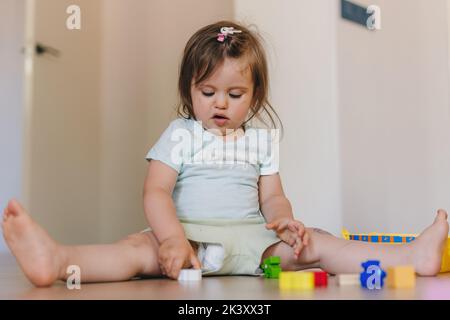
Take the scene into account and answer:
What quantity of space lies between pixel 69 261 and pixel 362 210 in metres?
1.06

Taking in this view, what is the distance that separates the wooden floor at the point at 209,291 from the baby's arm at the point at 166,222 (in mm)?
36

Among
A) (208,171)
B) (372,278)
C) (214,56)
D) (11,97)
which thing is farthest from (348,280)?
(11,97)

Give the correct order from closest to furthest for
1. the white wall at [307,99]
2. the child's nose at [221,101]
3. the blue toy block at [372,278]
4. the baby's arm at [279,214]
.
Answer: the blue toy block at [372,278] → the baby's arm at [279,214] → the child's nose at [221,101] → the white wall at [307,99]

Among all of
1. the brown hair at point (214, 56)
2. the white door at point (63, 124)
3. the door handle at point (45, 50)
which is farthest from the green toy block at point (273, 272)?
the door handle at point (45, 50)

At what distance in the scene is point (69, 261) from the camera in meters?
1.03

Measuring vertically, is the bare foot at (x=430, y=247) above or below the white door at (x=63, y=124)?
below

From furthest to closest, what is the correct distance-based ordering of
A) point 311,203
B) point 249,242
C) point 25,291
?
point 311,203
point 249,242
point 25,291

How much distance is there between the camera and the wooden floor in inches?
34.3

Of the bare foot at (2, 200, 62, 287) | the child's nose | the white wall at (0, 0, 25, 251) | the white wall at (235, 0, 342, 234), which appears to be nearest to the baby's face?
the child's nose

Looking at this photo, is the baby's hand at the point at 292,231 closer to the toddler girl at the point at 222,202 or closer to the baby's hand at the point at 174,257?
the toddler girl at the point at 222,202

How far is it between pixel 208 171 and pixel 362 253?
1.12 feet

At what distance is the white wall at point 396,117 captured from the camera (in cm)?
186
